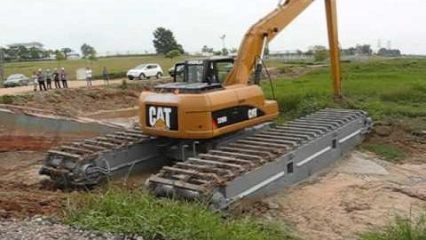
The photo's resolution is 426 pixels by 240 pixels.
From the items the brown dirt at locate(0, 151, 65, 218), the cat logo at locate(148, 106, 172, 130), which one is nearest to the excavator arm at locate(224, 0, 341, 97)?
the cat logo at locate(148, 106, 172, 130)

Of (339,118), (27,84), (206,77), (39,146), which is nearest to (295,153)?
(206,77)

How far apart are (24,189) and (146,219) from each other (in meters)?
5.76

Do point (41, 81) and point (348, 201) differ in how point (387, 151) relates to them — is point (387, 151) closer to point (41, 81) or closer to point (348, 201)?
point (348, 201)

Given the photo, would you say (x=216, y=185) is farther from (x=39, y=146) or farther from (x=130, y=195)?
(x=39, y=146)

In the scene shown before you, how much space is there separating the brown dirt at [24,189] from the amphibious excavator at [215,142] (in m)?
0.70

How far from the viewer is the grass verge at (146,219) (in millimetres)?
5789

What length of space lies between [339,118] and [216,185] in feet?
19.7

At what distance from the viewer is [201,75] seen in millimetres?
11914

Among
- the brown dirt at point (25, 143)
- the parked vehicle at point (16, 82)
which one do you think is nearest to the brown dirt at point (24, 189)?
the brown dirt at point (25, 143)

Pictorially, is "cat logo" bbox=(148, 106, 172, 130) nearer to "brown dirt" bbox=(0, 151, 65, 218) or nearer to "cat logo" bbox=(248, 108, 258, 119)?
"cat logo" bbox=(248, 108, 258, 119)

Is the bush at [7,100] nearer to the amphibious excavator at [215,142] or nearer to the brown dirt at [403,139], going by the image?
the amphibious excavator at [215,142]

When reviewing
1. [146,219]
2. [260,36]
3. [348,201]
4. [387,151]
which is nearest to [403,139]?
[387,151]

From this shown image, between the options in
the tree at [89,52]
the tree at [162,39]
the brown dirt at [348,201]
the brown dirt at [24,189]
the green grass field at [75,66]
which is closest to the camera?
the brown dirt at [24,189]

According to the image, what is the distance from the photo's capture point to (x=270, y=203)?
1023 cm
